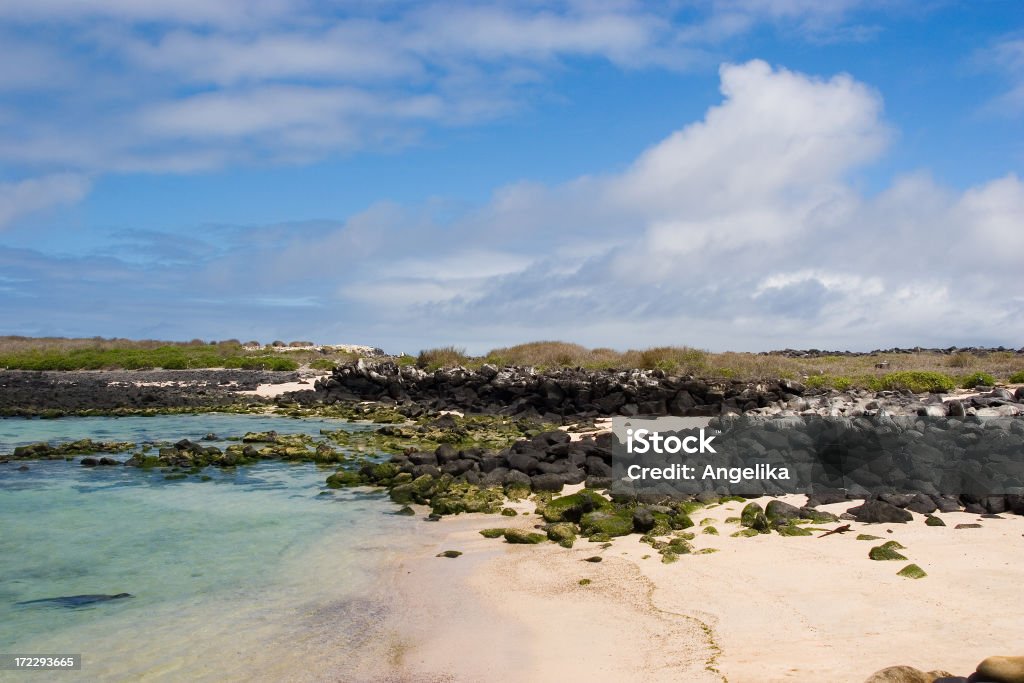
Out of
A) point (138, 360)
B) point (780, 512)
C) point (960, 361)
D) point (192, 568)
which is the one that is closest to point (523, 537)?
point (780, 512)

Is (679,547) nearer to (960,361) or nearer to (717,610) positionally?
(717,610)

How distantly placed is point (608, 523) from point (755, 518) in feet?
5.36

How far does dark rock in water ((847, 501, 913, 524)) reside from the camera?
8234mm

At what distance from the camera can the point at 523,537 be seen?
8.84 meters

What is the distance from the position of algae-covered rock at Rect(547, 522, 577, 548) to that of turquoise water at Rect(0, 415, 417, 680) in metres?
1.79

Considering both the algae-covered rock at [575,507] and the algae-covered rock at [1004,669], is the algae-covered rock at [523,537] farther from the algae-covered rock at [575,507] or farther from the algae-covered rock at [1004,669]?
the algae-covered rock at [1004,669]

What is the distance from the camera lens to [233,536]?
969 centimetres

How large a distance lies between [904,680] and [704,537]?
4.17 meters

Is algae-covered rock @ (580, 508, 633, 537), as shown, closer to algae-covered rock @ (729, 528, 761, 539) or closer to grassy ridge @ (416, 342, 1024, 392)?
algae-covered rock @ (729, 528, 761, 539)

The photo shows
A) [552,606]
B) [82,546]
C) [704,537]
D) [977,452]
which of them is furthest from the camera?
[977,452]

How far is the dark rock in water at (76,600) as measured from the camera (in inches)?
285

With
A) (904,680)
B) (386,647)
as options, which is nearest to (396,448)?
(386,647)

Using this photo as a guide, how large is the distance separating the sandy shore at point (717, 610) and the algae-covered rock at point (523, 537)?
200mm

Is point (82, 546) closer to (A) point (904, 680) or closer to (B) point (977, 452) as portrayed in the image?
(A) point (904, 680)
